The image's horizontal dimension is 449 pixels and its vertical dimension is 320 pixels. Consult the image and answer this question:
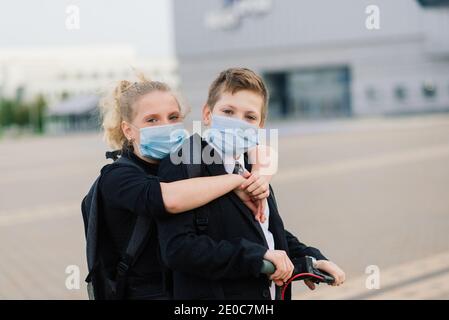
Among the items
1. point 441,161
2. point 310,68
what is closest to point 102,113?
point 441,161

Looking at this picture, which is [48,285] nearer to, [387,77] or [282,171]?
[282,171]

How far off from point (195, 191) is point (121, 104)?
450mm

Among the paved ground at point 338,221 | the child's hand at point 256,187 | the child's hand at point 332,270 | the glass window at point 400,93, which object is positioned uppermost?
the child's hand at point 256,187

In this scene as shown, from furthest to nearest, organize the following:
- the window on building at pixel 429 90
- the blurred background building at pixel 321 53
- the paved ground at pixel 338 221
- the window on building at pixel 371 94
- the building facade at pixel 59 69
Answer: the building facade at pixel 59 69 < the window on building at pixel 371 94 < the window on building at pixel 429 90 < the blurred background building at pixel 321 53 < the paved ground at pixel 338 221

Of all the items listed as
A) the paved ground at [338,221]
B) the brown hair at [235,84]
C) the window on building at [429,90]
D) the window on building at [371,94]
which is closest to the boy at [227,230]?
the brown hair at [235,84]

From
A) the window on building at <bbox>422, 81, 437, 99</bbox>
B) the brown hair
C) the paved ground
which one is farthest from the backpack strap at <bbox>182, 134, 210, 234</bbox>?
the window on building at <bbox>422, 81, 437, 99</bbox>

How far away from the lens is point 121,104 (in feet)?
6.59

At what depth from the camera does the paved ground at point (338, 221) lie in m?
5.46

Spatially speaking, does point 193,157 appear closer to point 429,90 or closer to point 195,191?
point 195,191

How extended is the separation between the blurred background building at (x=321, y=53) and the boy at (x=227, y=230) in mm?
48865

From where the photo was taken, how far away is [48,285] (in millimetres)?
5645

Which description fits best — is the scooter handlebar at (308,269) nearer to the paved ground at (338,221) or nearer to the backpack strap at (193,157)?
the backpack strap at (193,157)

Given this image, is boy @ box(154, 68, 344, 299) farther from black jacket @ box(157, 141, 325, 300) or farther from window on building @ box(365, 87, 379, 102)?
window on building @ box(365, 87, 379, 102)
